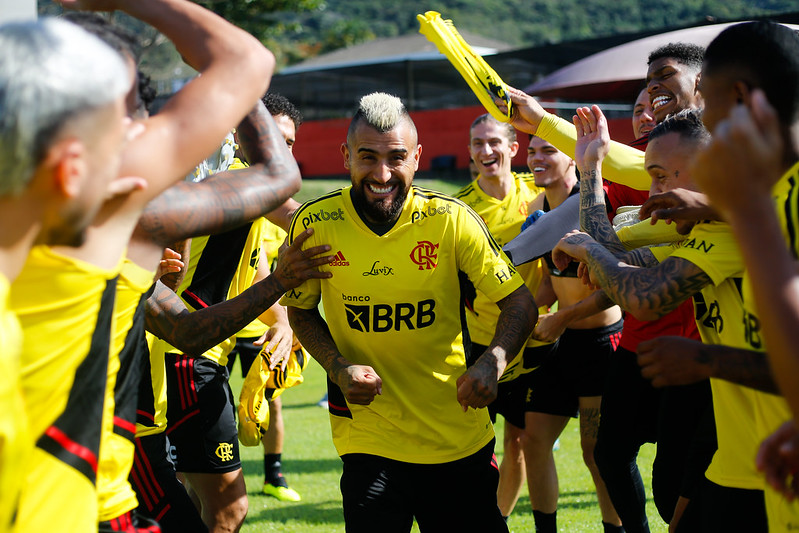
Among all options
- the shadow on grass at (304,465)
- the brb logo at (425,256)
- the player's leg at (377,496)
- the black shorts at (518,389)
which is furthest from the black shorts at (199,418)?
the shadow on grass at (304,465)

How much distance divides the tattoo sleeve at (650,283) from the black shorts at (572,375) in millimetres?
2924

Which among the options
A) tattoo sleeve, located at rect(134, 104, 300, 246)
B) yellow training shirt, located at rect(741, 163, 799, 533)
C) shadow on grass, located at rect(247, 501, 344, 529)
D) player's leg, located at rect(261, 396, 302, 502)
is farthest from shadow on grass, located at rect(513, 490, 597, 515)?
tattoo sleeve, located at rect(134, 104, 300, 246)

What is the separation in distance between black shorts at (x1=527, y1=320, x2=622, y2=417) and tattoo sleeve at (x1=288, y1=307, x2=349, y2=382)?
95.4 inches

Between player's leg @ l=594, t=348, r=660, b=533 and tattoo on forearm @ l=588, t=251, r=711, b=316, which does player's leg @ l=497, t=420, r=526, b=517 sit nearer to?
player's leg @ l=594, t=348, r=660, b=533

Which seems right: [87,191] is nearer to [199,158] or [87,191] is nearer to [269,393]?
[199,158]

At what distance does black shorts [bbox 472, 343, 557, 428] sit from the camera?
20.7 ft

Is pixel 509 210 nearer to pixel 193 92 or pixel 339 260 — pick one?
pixel 339 260

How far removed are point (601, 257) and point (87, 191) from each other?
7.05ft

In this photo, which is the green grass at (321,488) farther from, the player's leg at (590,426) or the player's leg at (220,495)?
the player's leg at (220,495)

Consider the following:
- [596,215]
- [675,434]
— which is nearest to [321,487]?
[675,434]

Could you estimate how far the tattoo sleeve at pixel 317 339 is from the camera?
396cm

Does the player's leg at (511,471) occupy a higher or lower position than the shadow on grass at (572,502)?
higher

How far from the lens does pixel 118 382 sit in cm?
239

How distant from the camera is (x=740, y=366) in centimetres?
251
